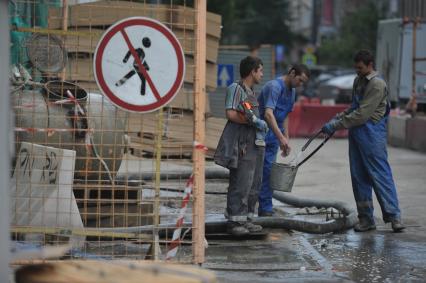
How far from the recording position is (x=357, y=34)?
2051 inches

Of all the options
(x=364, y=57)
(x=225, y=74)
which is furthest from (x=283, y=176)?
(x=225, y=74)

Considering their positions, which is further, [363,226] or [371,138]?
[363,226]

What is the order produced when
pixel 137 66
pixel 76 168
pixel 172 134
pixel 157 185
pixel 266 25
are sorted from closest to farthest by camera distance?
pixel 137 66, pixel 157 185, pixel 76 168, pixel 172 134, pixel 266 25

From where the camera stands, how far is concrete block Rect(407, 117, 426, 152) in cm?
1995

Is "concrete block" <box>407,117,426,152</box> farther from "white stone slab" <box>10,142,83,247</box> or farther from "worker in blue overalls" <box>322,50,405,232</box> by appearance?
"white stone slab" <box>10,142,83,247</box>

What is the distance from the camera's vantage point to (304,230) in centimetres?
933

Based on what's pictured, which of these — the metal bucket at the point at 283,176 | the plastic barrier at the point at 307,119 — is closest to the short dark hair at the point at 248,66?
the metal bucket at the point at 283,176

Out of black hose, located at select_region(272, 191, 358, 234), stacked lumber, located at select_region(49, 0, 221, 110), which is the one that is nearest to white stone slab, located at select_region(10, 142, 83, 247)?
stacked lumber, located at select_region(49, 0, 221, 110)

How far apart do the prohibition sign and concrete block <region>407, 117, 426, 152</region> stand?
14.0 meters

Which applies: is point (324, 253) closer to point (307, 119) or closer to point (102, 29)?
point (102, 29)

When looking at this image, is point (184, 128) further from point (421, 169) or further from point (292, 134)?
point (292, 134)

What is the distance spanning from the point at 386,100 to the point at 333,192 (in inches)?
143

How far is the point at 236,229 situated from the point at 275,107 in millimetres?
1658

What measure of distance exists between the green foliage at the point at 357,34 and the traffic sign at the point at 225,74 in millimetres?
30881
